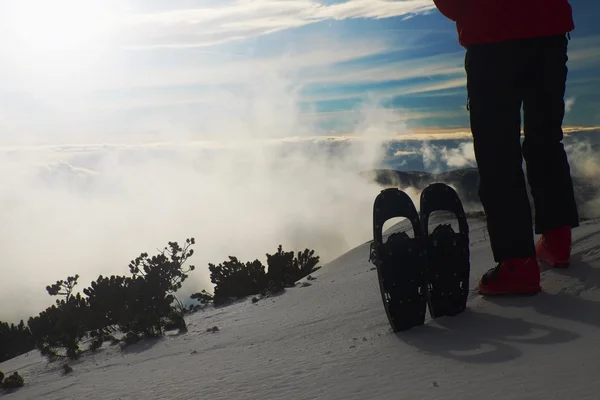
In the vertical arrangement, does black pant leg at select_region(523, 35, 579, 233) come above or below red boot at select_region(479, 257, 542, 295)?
above

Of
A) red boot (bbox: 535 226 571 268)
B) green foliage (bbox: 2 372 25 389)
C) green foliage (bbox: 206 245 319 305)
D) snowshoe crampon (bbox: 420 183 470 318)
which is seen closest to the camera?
snowshoe crampon (bbox: 420 183 470 318)

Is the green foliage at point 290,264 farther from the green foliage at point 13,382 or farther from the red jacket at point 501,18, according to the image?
the red jacket at point 501,18

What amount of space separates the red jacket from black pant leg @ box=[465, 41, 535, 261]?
0.06 meters

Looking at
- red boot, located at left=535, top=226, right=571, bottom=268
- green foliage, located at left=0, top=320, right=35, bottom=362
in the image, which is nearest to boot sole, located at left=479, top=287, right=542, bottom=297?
red boot, located at left=535, top=226, right=571, bottom=268

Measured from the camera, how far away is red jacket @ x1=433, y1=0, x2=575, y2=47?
3.22 meters

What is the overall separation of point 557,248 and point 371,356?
1.76 m

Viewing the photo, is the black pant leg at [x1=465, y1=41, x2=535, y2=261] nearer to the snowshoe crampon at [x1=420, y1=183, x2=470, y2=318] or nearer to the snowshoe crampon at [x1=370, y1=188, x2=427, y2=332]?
the snowshoe crampon at [x1=420, y1=183, x2=470, y2=318]

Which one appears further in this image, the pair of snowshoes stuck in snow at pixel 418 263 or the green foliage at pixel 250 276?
the green foliage at pixel 250 276

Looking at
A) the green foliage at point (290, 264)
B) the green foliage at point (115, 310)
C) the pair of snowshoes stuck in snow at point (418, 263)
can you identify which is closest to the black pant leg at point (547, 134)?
the pair of snowshoes stuck in snow at point (418, 263)

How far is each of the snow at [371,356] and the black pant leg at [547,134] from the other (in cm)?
36

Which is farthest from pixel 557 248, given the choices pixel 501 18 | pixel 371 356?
pixel 371 356

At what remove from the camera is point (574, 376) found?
74.1 inches

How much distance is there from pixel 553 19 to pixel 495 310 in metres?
1.71

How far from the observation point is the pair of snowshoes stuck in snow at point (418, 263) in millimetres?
2957
